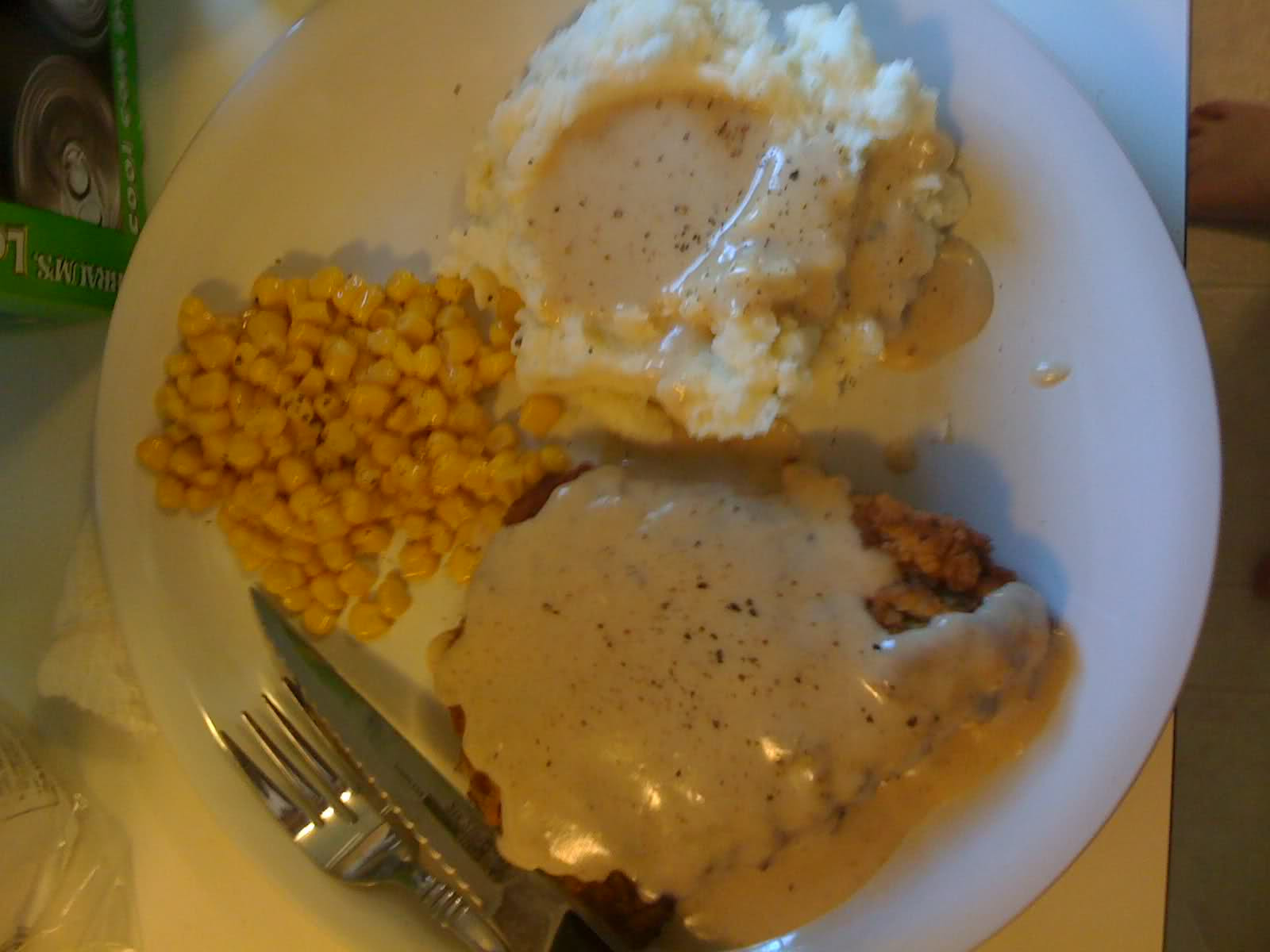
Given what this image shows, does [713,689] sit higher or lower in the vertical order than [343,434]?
lower

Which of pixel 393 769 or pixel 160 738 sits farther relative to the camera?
pixel 160 738

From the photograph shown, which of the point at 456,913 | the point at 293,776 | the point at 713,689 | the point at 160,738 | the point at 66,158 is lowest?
the point at 456,913

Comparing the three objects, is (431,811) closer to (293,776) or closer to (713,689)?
(293,776)

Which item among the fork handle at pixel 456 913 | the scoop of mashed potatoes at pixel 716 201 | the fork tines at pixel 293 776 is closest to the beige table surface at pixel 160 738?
the fork tines at pixel 293 776

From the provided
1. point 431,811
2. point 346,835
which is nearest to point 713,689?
point 431,811

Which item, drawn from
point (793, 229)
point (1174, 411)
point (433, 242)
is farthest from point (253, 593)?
point (1174, 411)

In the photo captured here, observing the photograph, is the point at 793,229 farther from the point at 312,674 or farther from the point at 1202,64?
the point at 1202,64
